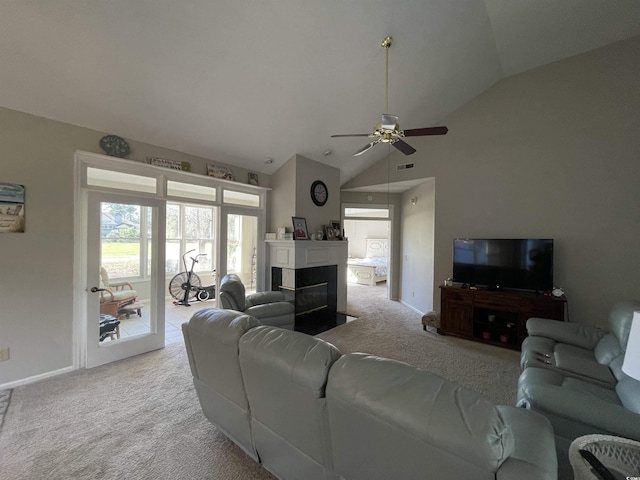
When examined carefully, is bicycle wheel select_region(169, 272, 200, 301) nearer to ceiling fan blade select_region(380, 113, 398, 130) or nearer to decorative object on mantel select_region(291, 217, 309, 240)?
decorative object on mantel select_region(291, 217, 309, 240)

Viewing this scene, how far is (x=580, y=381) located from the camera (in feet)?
6.53

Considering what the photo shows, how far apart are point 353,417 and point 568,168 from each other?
459 centimetres

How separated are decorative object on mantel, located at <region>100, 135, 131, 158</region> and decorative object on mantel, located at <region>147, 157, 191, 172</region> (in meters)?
0.27

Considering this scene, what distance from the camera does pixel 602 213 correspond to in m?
3.52

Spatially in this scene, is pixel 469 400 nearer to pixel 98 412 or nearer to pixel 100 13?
pixel 98 412

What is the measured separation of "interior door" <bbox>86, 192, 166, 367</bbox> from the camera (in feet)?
10.1

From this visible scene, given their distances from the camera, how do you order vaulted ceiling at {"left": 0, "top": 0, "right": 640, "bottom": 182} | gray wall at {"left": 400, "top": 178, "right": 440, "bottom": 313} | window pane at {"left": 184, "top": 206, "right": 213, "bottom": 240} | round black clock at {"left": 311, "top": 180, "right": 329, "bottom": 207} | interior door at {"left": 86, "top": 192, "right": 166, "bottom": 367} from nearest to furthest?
1. vaulted ceiling at {"left": 0, "top": 0, "right": 640, "bottom": 182}
2. interior door at {"left": 86, "top": 192, "right": 166, "bottom": 367}
3. round black clock at {"left": 311, "top": 180, "right": 329, "bottom": 207}
4. gray wall at {"left": 400, "top": 178, "right": 440, "bottom": 313}
5. window pane at {"left": 184, "top": 206, "right": 213, "bottom": 240}

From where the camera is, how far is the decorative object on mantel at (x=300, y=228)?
15.2 ft

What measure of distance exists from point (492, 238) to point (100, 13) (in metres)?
5.26

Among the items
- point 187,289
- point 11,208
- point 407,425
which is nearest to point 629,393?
point 407,425

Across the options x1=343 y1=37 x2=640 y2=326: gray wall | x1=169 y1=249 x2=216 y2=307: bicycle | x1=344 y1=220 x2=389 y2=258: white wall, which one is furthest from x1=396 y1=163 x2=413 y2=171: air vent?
x1=344 y1=220 x2=389 y2=258: white wall

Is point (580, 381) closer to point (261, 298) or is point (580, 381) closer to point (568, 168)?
point (568, 168)

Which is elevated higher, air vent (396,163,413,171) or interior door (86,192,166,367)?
air vent (396,163,413,171)

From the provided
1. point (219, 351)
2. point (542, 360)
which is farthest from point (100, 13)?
point (542, 360)
